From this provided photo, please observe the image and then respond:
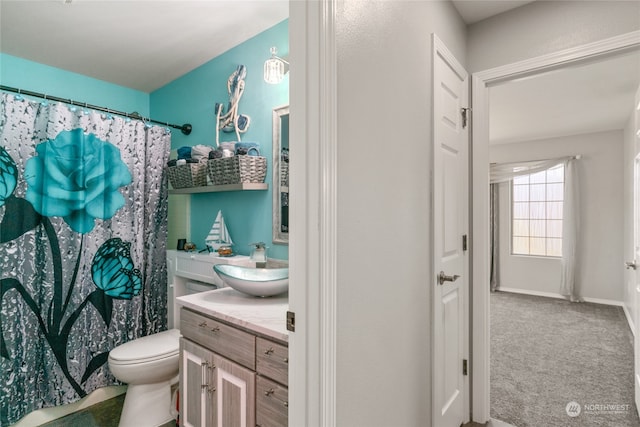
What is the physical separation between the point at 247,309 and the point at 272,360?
0.32 meters

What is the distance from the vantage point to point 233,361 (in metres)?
1.38

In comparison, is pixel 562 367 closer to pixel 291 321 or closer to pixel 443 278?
pixel 443 278

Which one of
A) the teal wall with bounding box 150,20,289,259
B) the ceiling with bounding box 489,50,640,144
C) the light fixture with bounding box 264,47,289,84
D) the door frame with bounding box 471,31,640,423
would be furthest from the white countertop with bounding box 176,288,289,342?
the ceiling with bounding box 489,50,640,144

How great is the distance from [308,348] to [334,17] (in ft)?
3.08

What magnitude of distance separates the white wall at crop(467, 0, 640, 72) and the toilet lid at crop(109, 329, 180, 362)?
97.9 inches

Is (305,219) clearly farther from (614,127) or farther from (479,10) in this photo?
(614,127)

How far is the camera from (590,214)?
4840 millimetres

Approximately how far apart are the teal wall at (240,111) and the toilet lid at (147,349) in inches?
28.2

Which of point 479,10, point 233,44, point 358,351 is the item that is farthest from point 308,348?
point 233,44

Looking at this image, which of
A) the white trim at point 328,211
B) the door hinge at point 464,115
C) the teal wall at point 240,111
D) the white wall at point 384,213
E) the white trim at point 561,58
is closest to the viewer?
the white trim at point 328,211

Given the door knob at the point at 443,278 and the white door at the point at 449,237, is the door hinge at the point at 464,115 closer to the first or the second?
the white door at the point at 449,237

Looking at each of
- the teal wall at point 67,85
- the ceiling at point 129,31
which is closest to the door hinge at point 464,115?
the ceiling at point 129,31

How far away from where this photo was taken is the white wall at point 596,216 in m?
4.63

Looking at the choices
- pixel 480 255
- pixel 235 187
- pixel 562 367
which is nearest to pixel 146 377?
pixel 235 187
